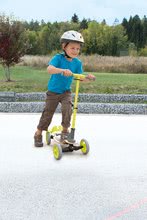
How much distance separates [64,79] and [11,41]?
11.3 m

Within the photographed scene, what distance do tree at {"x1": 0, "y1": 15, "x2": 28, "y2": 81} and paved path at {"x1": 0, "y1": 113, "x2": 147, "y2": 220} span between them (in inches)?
383

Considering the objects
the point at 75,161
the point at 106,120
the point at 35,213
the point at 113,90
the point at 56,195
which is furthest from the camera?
the point at 113,90

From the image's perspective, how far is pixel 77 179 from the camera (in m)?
4.63

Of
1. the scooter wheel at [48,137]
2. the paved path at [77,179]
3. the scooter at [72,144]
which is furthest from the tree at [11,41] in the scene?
the scooter at [72,144]

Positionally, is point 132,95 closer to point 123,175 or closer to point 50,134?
point 50,134

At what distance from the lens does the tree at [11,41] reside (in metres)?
16.8

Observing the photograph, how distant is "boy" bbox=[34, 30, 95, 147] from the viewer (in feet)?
18.7

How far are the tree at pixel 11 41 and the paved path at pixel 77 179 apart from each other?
383 inches

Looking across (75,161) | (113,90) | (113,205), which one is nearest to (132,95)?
(113,90)

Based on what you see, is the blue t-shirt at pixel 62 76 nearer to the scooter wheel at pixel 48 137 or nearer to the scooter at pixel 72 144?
the scooter at pixel 72 144

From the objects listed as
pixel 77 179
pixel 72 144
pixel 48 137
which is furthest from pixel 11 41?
pixel 77 179

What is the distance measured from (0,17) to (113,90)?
20.4 ft

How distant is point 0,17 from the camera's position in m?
17.3

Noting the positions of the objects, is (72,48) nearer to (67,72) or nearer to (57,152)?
(67,72)
